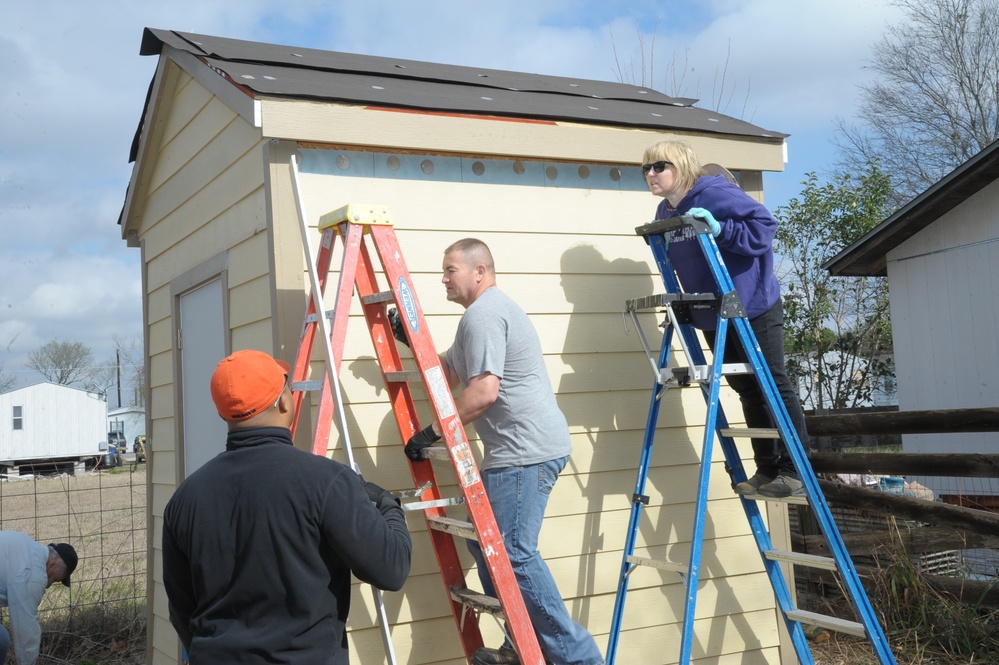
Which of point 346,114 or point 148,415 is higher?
point 346,114

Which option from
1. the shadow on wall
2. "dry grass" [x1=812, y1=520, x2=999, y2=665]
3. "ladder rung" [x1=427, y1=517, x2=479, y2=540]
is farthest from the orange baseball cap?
"dry grass" [x1=812, y1=520, x2=999, y2=665]

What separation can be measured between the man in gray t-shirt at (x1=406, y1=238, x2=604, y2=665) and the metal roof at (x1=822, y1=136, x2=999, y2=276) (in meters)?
6.24

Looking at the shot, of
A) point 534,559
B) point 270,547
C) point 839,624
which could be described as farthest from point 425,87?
point 839,624

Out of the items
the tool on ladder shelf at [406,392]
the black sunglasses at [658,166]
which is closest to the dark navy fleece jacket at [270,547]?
the tool on ladder shelf at [406,392]

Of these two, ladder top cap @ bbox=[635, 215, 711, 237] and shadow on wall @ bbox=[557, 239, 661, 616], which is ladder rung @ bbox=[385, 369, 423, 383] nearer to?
shadow on wall @ bbox=[557, 239, 661, 616]

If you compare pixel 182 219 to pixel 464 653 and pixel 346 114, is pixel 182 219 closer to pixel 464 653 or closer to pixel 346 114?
pixel 346 114

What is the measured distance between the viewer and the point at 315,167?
4.11 meters

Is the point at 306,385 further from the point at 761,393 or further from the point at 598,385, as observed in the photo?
the point at 761,393

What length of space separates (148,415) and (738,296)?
14.1 feet

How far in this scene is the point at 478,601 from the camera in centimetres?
364

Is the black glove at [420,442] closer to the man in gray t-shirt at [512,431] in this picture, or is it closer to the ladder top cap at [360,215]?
the man in gray t-shirt at [512,431]

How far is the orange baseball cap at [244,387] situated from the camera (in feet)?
8.25

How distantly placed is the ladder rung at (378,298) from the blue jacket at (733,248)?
1412 millimetres

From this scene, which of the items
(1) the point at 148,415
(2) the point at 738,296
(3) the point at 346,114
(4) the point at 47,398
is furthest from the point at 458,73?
(4) the point at 47,398
